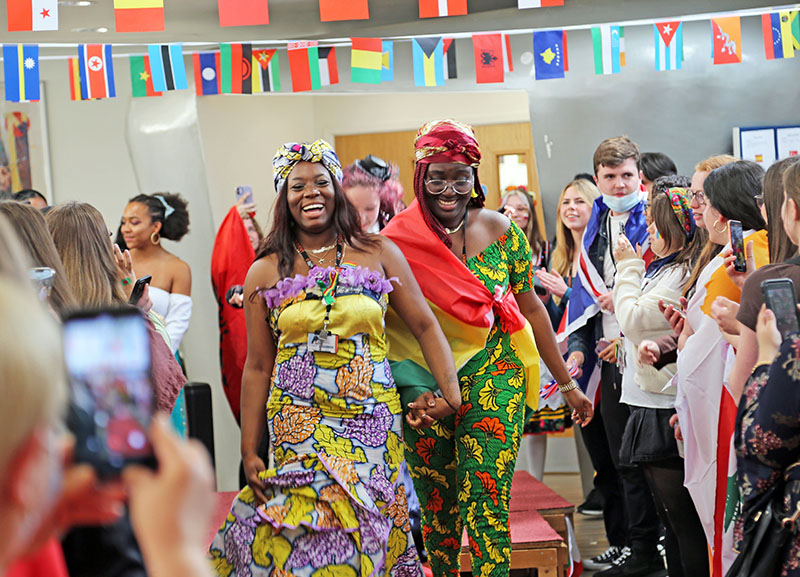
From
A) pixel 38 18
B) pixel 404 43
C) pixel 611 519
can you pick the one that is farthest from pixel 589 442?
pixel 38 18

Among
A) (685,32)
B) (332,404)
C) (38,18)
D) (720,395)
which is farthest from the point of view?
(685,32)

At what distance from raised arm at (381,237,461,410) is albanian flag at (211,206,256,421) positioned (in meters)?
2.55

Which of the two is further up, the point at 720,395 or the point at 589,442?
the point at 720,395

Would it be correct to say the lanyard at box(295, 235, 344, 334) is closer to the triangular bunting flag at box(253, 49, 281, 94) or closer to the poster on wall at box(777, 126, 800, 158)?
the triangular bunting flag at box(253, 49, 281, 94)

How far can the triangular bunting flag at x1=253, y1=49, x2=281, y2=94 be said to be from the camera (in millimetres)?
5676

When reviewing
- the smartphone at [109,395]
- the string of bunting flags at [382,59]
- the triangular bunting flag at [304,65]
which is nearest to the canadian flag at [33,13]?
the string of bunting flags at [382,59]

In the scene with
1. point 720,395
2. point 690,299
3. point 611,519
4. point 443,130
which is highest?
point 443,130

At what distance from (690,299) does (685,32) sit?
11.1 feet

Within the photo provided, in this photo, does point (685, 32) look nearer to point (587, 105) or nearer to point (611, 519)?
point (587, 105)

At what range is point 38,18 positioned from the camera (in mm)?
4742

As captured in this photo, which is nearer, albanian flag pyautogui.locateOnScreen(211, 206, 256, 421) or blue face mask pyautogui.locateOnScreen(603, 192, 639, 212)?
blue face mask pyautogui.locateOnScreen(603, 192, 639, 212)

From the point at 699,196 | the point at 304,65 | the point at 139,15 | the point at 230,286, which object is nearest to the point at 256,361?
the point at 699,196

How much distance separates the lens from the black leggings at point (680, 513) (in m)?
3.53

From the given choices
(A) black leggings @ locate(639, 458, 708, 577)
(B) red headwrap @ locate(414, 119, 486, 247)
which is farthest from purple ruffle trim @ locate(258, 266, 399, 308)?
(A) black leggings @ locate(639, 458, 708, 577)
